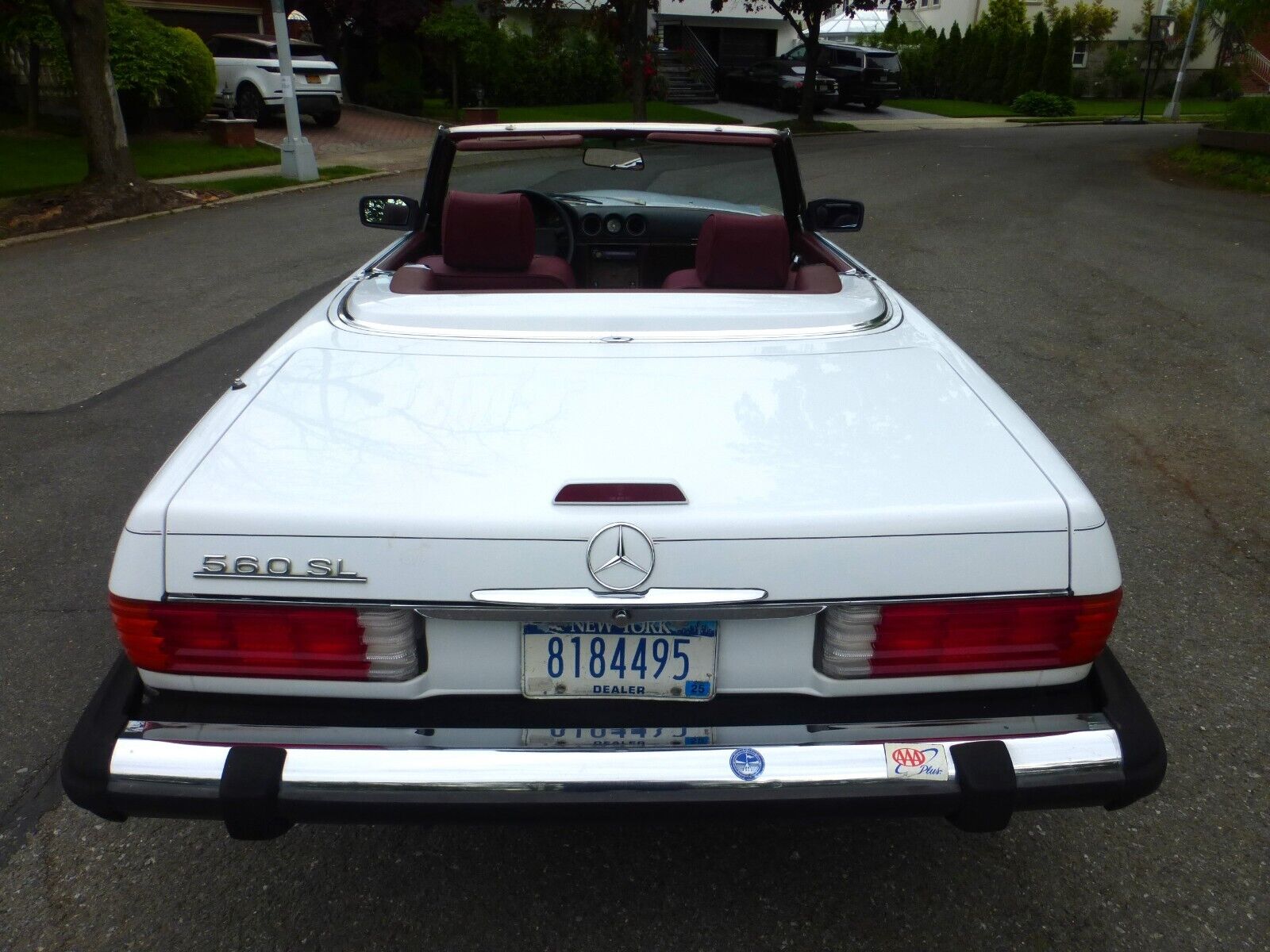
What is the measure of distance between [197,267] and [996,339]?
6751 millimetres

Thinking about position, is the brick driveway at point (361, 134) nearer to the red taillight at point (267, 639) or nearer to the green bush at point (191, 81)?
the green bush at point (191, 81)

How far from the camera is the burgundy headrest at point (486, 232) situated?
3367 millimetres

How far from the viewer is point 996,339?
7004 millimetres

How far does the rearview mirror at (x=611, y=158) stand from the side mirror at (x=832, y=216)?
669 mm

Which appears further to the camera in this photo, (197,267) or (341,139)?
(341,139)

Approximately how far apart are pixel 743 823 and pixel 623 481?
868 mm

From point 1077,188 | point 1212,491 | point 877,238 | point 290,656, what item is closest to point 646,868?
point 290,656

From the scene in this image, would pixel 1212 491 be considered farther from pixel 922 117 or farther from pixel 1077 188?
pixel 922 117

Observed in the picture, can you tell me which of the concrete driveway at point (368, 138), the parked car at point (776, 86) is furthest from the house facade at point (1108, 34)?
the concrete driveway at point (368, 138)

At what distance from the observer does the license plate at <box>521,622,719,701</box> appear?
194cm

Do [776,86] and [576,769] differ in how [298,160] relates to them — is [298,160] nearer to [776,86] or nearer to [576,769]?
[576,769]

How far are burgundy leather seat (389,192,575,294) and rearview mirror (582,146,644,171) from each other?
1.90 ft

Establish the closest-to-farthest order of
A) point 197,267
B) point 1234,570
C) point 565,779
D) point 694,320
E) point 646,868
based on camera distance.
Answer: point 565,779 → point 646,868 → point 694,320 → point 1234,570 → point 197,267

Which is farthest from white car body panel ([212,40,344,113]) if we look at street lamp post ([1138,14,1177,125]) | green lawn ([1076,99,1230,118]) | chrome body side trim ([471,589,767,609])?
green lawn ([1076,99,1230,118])
